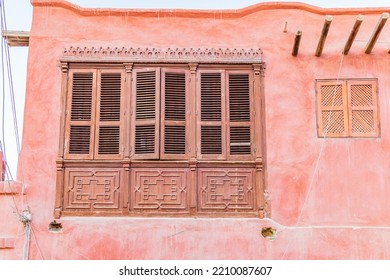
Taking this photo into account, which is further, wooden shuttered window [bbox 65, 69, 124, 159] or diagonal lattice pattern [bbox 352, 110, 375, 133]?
diagonal lattice pattern [bbox 352, 110, 375, 133]

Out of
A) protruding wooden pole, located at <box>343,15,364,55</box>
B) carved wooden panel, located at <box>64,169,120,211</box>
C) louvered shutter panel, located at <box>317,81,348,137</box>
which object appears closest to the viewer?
protruding wooden pole, located at <box>343,15,364,55</box>

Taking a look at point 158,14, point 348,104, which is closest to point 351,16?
point 348,104

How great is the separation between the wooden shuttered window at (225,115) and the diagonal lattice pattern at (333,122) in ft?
3.63

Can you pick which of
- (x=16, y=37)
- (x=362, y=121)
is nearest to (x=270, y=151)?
(x=362, y=121)

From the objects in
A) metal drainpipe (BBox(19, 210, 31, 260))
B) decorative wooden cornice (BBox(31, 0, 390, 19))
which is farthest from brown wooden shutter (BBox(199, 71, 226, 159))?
metal drainpipe (BBox(19, 210, 31, 260))

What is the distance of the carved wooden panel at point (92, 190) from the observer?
9.48 metres

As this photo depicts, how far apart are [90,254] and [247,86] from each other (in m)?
3.36

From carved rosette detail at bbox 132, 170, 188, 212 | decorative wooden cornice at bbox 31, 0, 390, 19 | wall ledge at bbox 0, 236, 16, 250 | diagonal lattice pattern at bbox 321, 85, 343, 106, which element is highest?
decorative wooden cornice at bbox 31, 0, 390, 19

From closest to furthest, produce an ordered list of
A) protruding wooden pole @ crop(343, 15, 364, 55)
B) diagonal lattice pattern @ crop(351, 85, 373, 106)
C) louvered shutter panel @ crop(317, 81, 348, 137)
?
protruding wooden pole @ crop(343, 15, 364, 55) < louvered shutter panel @ crop(317, 81, 348, 137) < diagonal lattice pattern @ crop(351, 85, 373, 106)

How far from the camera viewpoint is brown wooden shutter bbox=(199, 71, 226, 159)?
9.72 metres

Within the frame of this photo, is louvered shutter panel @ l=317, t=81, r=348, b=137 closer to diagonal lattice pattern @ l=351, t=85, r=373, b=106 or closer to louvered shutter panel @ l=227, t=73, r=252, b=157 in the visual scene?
diagonal lattice pattern @ l=351, t=85, r=373, b=106

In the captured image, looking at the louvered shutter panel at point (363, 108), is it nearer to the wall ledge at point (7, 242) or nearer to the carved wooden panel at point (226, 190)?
the carved wooden panel at point (226, 190)

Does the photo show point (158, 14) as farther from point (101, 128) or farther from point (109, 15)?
point (101, 128)

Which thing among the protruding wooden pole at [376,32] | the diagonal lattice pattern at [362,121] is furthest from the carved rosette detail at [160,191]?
the protruding wooden pole at [376,32]
